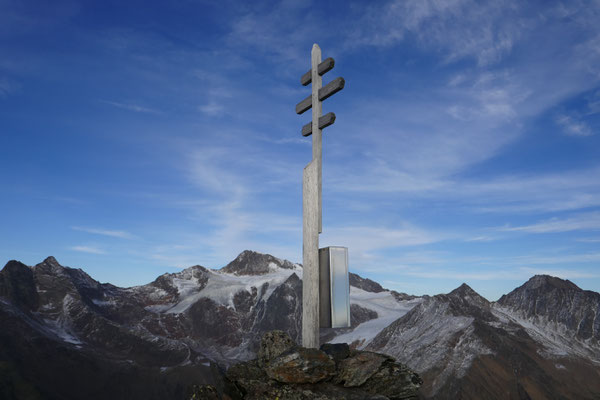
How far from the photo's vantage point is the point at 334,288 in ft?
40.3

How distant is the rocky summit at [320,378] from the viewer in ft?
35.1

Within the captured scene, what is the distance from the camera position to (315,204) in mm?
12758

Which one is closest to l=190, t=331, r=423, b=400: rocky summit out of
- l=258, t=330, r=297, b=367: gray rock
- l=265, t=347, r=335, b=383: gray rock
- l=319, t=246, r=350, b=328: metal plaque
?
l=265, t=347, r=335, b=383: gray rock

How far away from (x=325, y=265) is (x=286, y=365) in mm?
2790

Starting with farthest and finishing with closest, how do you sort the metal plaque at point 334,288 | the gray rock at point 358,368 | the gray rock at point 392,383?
the metal plaque at point 334,288
the gray rock at point 392,383
the gray rock at point 358,368

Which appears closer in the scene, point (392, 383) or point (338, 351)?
point (392, 383)

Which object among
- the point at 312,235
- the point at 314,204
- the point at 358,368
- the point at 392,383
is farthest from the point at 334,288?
the point at 392,383

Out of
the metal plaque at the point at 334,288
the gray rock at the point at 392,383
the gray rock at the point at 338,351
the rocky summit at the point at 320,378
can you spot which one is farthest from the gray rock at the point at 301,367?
the metal plaque at the point at 334,288

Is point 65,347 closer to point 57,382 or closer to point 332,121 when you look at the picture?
point 57,382

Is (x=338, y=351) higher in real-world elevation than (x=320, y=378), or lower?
higher

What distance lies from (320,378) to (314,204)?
14.4 feet

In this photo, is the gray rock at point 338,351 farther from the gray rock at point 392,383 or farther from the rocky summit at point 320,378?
the gray rock at point 392,383

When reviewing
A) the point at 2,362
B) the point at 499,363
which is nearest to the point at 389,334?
the point at 499,363

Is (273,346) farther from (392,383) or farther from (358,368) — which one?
(392,383)
